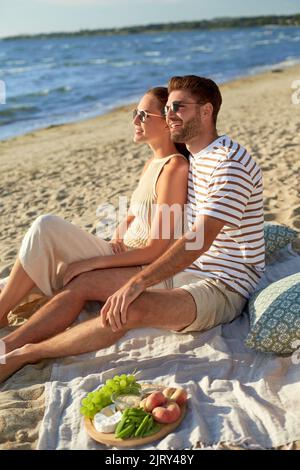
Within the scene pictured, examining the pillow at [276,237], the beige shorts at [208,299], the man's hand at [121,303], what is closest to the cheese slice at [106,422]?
the man's hand at [121,303]

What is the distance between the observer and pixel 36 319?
3.41m

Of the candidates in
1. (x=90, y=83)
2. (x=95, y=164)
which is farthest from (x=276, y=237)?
(x=90, y=83)

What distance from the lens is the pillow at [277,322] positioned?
10.4 ft

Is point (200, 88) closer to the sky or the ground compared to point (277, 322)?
closer to the sky

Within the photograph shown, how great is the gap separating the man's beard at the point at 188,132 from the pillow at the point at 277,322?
936 millimetres

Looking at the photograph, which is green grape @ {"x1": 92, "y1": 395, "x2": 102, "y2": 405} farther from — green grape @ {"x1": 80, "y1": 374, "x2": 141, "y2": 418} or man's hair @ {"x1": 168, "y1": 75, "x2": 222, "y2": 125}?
man's hair @ {"x1": 168, "y1": 75, "x2": 222, "y2": 125}

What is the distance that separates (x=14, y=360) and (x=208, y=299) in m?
1.03

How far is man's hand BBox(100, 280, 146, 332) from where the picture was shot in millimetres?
3094

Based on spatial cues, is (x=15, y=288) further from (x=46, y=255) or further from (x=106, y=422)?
(x=106, y=422)

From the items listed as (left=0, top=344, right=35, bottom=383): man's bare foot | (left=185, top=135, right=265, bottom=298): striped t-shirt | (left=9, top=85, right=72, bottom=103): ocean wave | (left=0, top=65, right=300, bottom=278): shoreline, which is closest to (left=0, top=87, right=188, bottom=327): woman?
(left=185, top=135, right=265, bottom=298): striped t-shirt

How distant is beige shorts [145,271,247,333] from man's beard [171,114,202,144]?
0.72 meters

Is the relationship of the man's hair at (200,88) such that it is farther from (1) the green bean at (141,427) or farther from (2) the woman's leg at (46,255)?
(1) the green bean at (141,427)

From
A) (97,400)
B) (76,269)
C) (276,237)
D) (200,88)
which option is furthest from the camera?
(276,237)

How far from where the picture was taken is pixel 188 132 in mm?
3445
